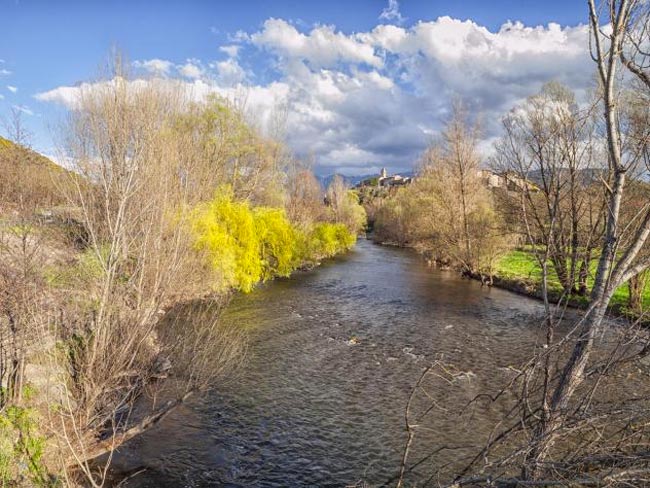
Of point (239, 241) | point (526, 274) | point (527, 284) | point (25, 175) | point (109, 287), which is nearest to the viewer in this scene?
point (109, 287)

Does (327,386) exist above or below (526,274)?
below

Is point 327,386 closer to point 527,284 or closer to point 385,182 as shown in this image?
point 527,284

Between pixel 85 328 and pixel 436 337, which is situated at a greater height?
pixel 85 328

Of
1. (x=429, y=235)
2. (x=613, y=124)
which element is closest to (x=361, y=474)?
(x=613, y=124)

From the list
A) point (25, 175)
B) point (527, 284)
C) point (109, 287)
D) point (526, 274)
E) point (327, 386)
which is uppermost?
point (25, 175)

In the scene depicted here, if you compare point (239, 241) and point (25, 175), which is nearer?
point (25, 175)

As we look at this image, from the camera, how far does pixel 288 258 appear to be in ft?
103

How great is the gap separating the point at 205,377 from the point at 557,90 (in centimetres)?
2245

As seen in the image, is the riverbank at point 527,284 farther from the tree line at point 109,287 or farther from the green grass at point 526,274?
the tree line at point 109,287

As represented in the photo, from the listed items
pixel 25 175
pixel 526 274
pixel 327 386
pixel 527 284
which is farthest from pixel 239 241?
pixel 526 274

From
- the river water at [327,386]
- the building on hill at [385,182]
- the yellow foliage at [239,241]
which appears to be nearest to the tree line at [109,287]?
the yellow foliage at [239,241]

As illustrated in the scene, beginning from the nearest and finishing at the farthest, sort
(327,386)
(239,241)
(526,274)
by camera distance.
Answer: (327,386) → (239,241) → (526,274)

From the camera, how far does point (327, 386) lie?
1292cm

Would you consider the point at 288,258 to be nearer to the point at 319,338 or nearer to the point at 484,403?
the point at 319,338
